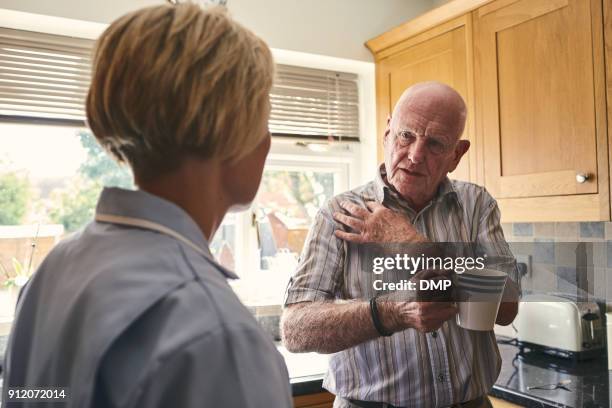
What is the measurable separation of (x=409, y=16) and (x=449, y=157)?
160 cm

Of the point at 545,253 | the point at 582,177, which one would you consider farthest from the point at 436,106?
the point at 582,177

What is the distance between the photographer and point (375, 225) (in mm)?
853

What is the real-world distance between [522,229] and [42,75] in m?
1.87

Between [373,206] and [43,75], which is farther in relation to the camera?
[43,75]

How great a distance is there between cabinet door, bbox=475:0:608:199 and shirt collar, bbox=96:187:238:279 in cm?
131

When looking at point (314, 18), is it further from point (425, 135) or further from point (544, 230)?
point (425, 135)

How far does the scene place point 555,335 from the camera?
1.33m

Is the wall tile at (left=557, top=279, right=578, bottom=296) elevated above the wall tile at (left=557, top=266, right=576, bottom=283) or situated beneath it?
situated beneath

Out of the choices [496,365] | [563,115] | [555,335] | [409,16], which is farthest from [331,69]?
[496,365]

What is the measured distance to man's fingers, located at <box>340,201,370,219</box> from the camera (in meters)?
0.89

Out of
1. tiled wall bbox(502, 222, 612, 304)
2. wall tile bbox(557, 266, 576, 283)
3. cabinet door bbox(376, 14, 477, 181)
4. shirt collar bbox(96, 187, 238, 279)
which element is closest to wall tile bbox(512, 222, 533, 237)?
cabinet door bbox(376, 14, 477, 181)

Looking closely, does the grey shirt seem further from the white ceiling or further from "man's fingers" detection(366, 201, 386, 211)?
the white ceiling

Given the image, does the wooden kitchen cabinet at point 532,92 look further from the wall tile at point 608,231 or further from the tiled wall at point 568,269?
the tiled wall at point 568,269

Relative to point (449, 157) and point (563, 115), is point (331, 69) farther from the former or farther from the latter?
point (449, 157)
